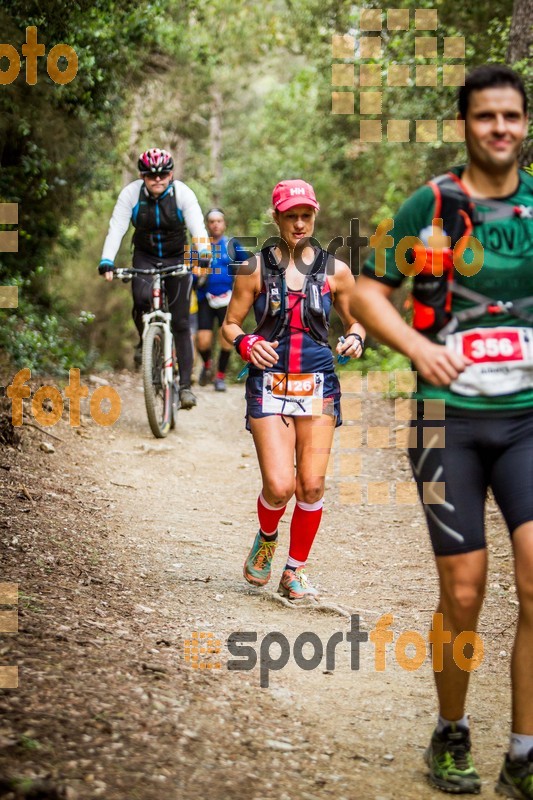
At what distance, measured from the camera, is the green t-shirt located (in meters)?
3.09

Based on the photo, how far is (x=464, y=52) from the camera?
14273mm

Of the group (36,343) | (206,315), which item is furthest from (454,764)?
(206,315)

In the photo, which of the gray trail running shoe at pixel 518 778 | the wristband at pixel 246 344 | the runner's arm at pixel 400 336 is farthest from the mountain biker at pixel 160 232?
the gray trail running shoe at pixel 518 778

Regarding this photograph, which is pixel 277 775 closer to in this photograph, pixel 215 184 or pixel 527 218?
pixel 527 218

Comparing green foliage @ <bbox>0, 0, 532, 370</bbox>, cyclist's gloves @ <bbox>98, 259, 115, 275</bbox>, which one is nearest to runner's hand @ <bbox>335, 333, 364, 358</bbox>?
cyclist's gloves @ <bbox>98, 259, 115, 275</bbox>

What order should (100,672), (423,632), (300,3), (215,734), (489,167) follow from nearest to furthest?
1. (489,167)
2. (215,734)
3. (100,672)
4. (423,632)
5. (300,3)

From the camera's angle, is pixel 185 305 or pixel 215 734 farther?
pixel 185 305

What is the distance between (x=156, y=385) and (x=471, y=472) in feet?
21.5

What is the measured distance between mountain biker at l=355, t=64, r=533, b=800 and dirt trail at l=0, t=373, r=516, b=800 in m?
0.69

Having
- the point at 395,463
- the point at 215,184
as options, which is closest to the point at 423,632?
the point at 395,463

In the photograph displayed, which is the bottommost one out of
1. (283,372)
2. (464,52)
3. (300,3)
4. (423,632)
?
(423,632)

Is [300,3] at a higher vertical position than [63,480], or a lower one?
higher

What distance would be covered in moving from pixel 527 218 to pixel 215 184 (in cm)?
3084

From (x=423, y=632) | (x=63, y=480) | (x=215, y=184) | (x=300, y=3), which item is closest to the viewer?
(x=423, y=632)
